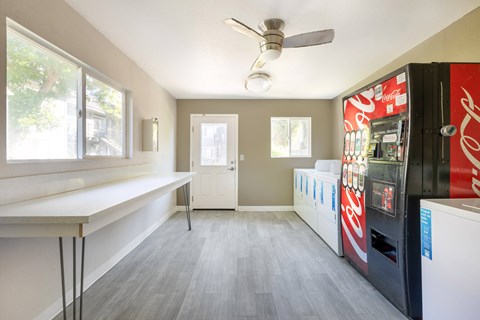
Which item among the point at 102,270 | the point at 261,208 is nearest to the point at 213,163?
the point at 261,208

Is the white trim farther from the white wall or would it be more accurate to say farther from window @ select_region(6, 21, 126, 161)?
window @ select_region(6, 21, 126, 161)

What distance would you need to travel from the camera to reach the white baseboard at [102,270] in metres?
1.63

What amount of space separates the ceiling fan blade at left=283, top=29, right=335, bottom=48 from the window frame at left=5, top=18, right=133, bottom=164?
180 cm

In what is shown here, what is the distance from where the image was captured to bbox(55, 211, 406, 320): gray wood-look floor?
1.73 metres

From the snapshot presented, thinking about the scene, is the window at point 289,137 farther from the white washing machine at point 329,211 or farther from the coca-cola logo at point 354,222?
the coca-cola logo at point 354,222

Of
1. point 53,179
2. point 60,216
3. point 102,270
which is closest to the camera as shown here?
point 60,216

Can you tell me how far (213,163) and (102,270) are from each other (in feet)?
9.39

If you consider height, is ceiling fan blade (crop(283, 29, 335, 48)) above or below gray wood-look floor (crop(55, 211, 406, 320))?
above

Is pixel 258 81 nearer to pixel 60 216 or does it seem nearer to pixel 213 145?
pixel 213 145

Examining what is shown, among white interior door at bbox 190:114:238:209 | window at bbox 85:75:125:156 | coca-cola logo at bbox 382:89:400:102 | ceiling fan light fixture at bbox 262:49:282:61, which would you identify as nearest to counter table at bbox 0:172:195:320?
window at bbox 85:75:125:156

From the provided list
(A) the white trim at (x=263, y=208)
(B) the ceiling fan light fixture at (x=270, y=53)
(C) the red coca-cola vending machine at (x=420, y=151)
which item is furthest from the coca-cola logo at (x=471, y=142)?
(A) the white trim at (x=263, y=208)

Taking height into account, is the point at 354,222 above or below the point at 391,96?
below

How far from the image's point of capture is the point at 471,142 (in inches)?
61.6

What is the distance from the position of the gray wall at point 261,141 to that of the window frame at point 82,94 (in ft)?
6.29
